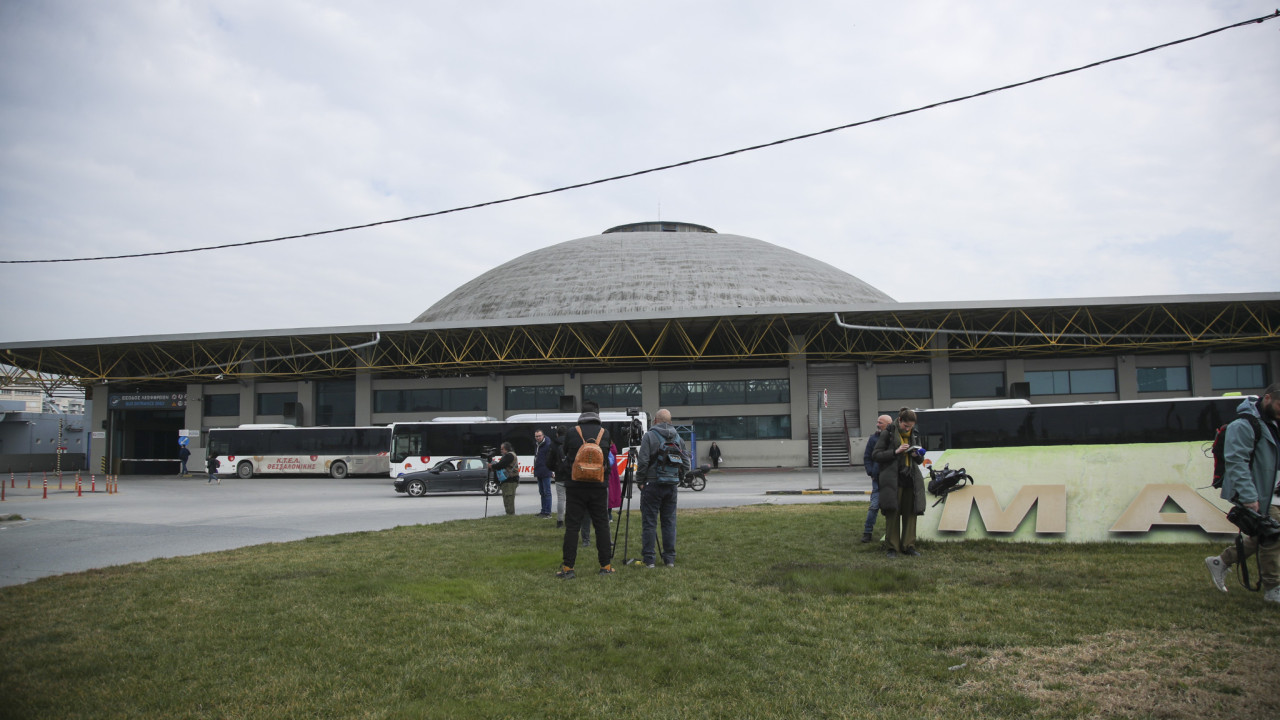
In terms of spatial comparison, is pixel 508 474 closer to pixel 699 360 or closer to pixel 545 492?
pixel 545 492

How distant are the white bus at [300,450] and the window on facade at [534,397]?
27.3 ft

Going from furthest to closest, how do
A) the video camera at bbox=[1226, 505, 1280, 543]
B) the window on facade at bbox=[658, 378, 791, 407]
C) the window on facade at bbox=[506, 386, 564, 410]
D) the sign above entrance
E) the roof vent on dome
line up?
the roof vent on dome
the sign above entrance
the window on facade at bbox=[506, 386, 564, 410]
the window on facade at bbox=[658, 378, 791, 407]
the video camera at bbox=[1226, 505, 1280, 543]

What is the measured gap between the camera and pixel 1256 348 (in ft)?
133

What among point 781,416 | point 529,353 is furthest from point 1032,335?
point 529,353

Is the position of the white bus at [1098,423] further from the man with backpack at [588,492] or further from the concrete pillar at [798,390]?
the concrete pillar at [798,390]

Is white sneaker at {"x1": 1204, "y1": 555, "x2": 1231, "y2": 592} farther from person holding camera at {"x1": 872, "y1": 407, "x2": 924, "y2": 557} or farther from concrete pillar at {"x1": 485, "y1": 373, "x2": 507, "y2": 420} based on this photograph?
concrete pillar at {"x1": 485, "y1": 373, "x2": 507, "y2": 420}

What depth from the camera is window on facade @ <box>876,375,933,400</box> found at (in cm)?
4159

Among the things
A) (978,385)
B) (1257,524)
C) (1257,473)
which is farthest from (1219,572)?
(978,385)

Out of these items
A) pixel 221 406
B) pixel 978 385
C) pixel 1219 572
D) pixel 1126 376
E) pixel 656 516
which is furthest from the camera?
pixel 221 406

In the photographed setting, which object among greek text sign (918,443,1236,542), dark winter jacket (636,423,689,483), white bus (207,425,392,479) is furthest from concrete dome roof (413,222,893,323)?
dark winter jacket (636,423,689,483)

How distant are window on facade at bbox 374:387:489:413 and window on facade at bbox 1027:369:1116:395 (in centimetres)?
2991

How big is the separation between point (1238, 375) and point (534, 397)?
122 ft

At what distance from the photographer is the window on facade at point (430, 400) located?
145 feet

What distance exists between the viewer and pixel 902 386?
1645 inches
